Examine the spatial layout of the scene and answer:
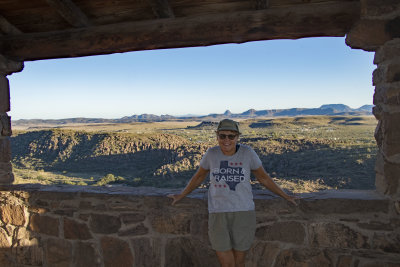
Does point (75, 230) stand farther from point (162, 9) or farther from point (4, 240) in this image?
point (162, 9)

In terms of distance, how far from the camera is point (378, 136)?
2.55m

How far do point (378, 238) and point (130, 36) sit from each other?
Answer: 2786 mm

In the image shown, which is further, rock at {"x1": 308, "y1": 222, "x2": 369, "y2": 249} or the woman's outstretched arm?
rock at {"x1": 308, "y1": 222, "x2": 369, "y2": 249}

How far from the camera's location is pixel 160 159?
26.1 m

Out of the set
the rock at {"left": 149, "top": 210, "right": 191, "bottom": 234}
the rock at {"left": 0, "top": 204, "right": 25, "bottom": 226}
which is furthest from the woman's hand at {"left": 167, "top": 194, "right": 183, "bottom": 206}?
the rock at {"left": 0, "top": 204, "right": 25, "bottom": 226}

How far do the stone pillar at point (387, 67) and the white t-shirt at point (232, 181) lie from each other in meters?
1.13

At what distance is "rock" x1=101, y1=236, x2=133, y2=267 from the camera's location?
289cm

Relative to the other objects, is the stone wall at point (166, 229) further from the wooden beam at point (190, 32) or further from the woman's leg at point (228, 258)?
the wooden beam at point (190, 32)

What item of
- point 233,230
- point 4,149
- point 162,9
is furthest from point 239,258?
point 4,149

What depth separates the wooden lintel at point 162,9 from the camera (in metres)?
2.59

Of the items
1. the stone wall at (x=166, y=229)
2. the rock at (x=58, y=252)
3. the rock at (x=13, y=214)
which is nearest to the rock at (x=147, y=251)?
the stone wall at (x=166, y=229)

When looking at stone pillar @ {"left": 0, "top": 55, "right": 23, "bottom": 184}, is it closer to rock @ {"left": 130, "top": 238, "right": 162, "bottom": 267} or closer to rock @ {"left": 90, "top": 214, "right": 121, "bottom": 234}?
rock @ {"left": 90, "top": 214, "right": 121, "bottom": 234}

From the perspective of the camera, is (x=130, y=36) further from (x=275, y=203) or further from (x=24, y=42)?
(x=275, y=203)

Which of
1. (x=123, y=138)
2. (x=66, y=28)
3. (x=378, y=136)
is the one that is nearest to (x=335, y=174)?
(x=378, y=136)
